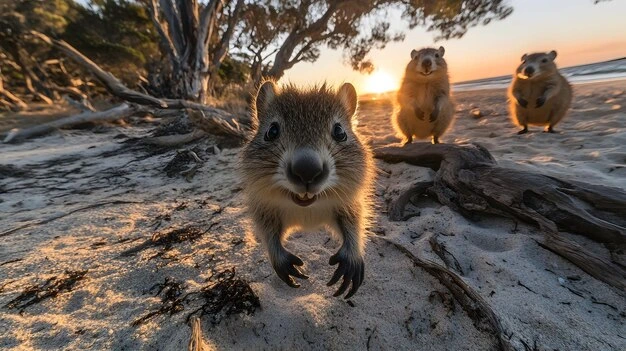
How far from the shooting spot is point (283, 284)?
245 cm

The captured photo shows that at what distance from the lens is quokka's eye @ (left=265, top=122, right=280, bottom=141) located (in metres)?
2.23

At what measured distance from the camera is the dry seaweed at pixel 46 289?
208 cm

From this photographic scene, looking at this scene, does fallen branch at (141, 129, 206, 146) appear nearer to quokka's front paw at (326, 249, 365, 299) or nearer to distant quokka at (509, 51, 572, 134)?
quokka's front paw at (326, 249, 365, 299)

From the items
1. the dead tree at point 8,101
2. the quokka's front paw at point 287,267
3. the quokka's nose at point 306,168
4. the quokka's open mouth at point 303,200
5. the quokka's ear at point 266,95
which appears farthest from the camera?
the dead tree at point 8,101

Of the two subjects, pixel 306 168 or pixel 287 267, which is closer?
pixel 306 168

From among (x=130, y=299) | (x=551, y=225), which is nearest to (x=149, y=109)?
(x=130, y=299)

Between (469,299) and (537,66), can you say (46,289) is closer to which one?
(469,299)

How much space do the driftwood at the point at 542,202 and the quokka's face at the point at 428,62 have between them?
260cm

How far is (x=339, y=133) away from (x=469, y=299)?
53.6 inches

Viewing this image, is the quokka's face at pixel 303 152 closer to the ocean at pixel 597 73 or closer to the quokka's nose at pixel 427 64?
the quokka's nose at pixel 427 64

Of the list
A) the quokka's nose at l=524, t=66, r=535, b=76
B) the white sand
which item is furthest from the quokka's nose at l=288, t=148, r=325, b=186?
the quokka's nose at l=524, t=66, r=535, b=76

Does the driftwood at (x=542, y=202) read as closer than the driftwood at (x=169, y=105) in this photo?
Yes

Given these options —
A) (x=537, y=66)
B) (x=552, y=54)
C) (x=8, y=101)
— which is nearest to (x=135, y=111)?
(x=8, y=101)

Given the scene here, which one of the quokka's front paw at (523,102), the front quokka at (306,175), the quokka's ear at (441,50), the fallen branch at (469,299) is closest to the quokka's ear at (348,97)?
the front quokka at (306,175)
